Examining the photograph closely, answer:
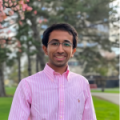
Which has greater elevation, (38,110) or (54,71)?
(54,71)

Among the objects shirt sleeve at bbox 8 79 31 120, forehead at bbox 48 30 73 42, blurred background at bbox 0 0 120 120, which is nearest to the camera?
shirt sleeve at bbox 8 79 31 120

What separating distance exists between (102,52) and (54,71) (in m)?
11.8

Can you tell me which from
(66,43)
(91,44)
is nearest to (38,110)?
(66,43)

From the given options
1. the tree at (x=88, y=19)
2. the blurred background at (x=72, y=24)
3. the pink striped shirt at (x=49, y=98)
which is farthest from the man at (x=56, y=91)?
the tree at (x=88, y=19)

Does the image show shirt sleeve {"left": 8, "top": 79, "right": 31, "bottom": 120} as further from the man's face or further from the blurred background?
the blurred background

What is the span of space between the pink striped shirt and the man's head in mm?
86

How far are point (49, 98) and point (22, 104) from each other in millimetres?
188

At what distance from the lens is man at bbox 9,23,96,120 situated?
1612 mm

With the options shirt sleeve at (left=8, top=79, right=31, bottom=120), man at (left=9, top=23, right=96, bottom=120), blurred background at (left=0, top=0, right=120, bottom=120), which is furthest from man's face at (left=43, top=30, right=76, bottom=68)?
blurred background at (left=0, top=0, right=120, bottom=120)

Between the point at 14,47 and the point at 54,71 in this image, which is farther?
the point at 14,47

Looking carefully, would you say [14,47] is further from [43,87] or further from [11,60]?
[43,87]

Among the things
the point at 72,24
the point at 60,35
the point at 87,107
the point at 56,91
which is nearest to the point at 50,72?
the point at 56,91

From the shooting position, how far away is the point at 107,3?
11742 mm

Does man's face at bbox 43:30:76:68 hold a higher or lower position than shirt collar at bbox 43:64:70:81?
higher
